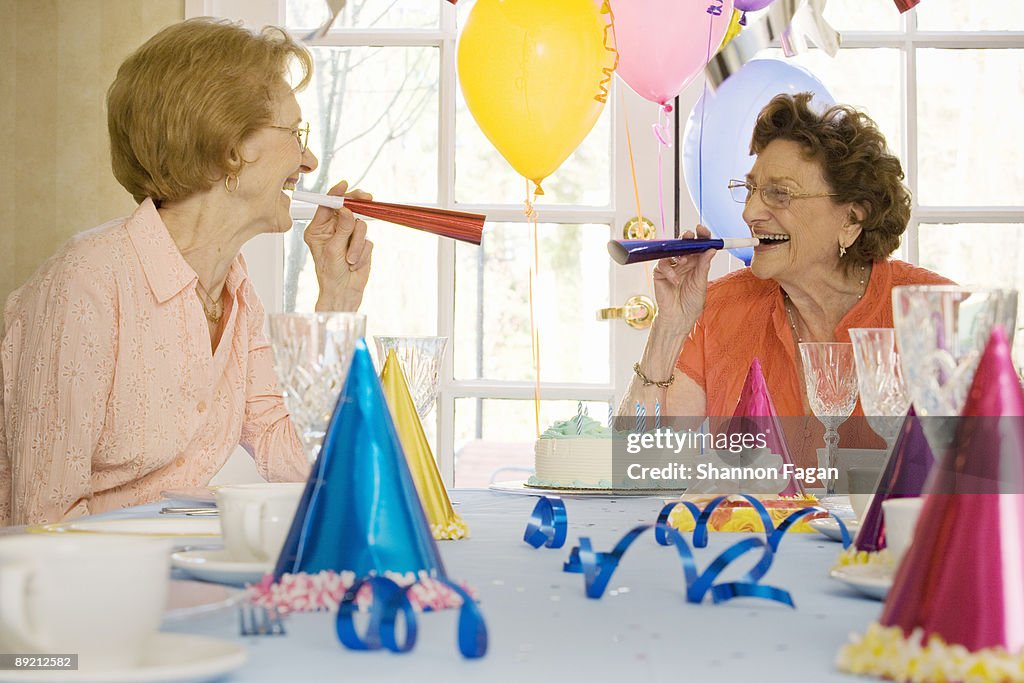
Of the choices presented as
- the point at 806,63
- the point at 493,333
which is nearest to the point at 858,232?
the point at 806,63

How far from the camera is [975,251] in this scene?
2.77 m

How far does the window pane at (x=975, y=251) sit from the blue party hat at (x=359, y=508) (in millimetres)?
2405

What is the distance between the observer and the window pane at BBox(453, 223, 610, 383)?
2822 mm

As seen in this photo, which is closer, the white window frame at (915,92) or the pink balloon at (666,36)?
the pink balloon at (666,36)

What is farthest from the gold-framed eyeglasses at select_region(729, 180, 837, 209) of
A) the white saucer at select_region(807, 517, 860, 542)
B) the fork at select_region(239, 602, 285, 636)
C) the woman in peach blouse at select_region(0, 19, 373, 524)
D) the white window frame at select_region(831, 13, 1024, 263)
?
the fork at select_region(239, 602, 285, 636)

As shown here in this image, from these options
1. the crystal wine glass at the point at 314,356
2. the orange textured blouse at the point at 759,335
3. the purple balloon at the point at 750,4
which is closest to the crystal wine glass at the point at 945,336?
the crystal wine glass at the point at 314,356

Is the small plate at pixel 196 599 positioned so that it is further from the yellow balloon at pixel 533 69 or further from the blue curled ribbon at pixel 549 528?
the yellow balloon at pixel 533 69

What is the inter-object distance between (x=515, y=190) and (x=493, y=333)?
0.38 m

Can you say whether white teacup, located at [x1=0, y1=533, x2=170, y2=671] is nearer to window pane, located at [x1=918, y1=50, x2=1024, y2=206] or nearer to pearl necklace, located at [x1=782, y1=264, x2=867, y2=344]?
pearl necklace, located at [x1=782, y1=264, x2=867, y2=344]

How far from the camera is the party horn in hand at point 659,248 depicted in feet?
6.15

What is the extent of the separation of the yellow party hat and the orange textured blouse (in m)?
1.12

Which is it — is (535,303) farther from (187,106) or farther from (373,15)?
(187,106)

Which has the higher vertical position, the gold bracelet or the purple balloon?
the purple balloon

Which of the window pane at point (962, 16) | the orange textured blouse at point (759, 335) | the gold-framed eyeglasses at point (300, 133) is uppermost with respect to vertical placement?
the window pane at point (962, 16)
